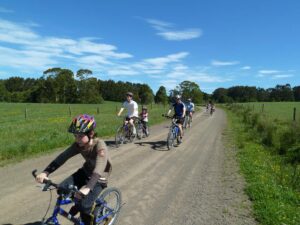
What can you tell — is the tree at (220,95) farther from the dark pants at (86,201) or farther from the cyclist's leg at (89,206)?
the cyclist's leg at (89,206)

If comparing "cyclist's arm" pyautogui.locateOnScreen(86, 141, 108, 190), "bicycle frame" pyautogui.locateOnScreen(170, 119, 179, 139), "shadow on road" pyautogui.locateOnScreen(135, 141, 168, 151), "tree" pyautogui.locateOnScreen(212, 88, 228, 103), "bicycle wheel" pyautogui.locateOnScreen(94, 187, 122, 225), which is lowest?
"shadow on road" pyautogui.locateOnScreen(135, 141, 168, 151)

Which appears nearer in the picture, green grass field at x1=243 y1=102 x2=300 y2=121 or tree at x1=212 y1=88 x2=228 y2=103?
green grass field at x1=243 y1=102 x2=300 y2=121

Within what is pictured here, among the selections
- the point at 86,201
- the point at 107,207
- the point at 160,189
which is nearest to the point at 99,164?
the point at 86,201

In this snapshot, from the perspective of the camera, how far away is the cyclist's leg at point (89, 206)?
13.3 feet

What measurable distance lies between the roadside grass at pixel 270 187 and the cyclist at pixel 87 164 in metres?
3.03

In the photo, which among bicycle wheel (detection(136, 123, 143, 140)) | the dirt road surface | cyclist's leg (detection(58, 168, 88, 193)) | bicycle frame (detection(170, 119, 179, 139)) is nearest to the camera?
cyclist's leg (detection(58, 168, 88, 193))

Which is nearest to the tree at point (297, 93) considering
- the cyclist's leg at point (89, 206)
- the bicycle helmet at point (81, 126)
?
the cyclist's leg at point (89, 206)

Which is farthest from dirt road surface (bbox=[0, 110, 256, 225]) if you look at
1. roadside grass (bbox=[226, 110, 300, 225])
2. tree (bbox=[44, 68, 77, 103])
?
tree (bbox=[44, 68, 77, 103])

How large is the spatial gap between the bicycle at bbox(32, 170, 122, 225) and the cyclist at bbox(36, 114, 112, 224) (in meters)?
0.09

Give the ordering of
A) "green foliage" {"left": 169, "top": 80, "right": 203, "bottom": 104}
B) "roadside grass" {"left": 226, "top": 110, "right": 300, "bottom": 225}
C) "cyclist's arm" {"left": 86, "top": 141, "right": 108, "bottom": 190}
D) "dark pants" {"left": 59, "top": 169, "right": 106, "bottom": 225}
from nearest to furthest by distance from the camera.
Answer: "cyclist's arm" {"left": 86, "top": 141, "right": 108, "bottom": 190} < "dark pants" {"left": 59, "top": 169, "right": 106, "bottom": 225} < "roadside grass" {"left": 226, "top": 110, "right": 300, "bottom": 225} < "green foliage" {"left": 169, "top": 80, "right": 203, "bottom": 104}

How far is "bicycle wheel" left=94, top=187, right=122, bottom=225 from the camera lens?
446 cm

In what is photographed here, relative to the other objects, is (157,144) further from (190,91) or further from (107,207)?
(190,91)

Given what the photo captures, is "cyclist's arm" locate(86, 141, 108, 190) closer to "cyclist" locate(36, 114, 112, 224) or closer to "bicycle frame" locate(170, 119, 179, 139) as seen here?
"cyclist" locate(36, 114, 112, 224)

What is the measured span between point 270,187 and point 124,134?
7.08m
